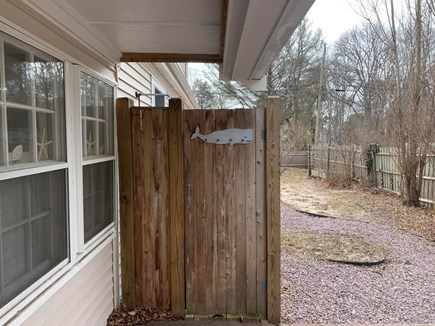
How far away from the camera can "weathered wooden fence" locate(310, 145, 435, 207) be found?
8.03 metres

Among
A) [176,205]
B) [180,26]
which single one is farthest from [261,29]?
[176,205]

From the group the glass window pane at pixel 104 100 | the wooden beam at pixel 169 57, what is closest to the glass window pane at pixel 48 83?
the glass window pane at pixel 104 100

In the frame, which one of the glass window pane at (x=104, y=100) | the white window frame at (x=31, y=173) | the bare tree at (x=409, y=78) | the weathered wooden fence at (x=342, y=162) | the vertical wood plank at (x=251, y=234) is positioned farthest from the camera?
the weathered wooden fence at (x=342, y=162)

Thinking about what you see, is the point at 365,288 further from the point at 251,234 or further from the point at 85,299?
the point at 85,299

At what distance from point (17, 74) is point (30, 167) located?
1.44ft

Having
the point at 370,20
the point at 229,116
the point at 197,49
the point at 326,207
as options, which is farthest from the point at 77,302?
the point at 370,20

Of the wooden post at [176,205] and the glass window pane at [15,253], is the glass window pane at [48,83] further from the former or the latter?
the wooden post at [176,205]

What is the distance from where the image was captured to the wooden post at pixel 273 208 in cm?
291

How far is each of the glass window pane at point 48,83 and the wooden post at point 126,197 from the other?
95cm

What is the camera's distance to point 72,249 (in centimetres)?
210

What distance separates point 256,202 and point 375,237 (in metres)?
4.20

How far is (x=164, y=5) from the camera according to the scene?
6.86 feet

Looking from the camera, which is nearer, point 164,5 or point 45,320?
point 45,320

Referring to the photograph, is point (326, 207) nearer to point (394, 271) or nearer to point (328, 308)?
point (394, 271)
